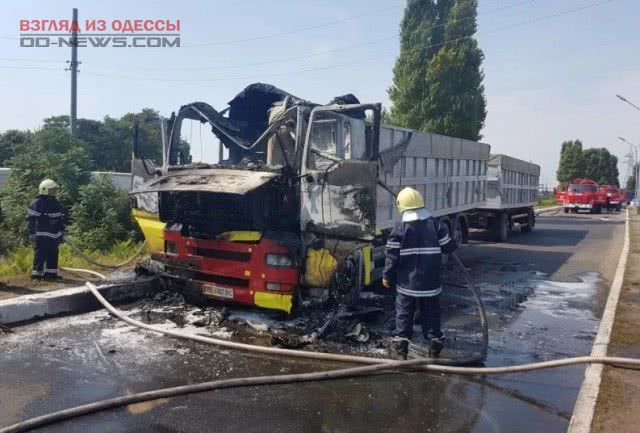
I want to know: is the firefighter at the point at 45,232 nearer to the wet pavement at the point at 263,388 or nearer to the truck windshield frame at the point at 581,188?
the wet pavement at the point at 263,388

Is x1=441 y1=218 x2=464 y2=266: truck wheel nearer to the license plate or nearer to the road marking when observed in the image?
the road marking

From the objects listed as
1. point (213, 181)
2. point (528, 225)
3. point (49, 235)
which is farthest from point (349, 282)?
point (528, 225)

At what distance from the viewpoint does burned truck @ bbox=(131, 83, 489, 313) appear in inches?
229

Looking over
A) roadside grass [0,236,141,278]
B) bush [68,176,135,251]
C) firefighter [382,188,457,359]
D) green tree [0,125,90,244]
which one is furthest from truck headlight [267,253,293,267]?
green tree [0,125,90,244]

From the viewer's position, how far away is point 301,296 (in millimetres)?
6125

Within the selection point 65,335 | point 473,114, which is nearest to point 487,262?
point 65,335

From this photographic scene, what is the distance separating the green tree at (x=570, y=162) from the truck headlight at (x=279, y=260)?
6291 centimetres

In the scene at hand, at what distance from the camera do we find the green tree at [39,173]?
551 inches

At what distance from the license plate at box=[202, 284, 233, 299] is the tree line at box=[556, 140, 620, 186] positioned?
2477 inches

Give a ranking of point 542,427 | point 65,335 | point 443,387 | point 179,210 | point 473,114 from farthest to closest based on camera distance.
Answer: point 473,114, point 179,210, point 65,335, point 443,387, point 542,427

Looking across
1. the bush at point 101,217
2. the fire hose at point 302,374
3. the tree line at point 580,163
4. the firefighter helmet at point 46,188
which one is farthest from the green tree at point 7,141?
the tree line at point 580,163

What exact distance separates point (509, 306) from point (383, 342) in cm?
305

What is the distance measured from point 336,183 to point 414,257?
115 cm

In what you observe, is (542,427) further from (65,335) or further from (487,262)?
(487,262)
